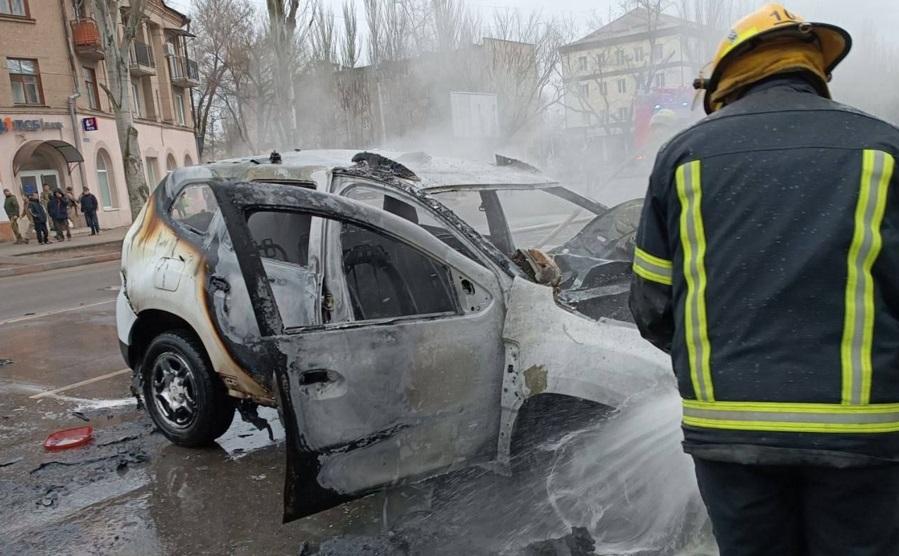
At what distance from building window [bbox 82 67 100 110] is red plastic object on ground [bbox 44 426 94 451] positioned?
26.6m

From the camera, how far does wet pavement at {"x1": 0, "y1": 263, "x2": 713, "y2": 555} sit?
2.87m

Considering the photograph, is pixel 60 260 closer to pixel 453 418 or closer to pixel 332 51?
pixel 453 418

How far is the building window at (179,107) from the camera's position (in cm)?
3903

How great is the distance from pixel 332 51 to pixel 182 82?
33.2ft

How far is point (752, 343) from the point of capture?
154 cm

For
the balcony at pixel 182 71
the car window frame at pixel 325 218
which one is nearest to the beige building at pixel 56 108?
the balcony at pixel 182 71

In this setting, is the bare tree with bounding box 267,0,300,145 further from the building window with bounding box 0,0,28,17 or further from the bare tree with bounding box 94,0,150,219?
the building window with bounding box 0,0,28,17

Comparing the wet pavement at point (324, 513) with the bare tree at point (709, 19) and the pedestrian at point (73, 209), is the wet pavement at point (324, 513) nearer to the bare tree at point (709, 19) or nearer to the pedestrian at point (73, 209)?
the bare tree at point (709, 19)

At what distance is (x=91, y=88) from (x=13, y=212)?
31.2ft

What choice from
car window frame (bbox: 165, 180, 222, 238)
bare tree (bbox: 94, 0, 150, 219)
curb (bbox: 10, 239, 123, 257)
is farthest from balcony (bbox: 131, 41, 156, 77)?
car window frame (bbox: 165, 180, 222, 238)

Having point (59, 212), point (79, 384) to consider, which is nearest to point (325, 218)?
point (79, 384)

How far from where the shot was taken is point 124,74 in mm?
18078

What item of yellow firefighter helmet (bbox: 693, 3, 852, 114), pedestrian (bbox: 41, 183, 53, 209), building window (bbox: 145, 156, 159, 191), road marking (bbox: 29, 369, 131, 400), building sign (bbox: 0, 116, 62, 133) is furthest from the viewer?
building window (bbox: 145, 156, 159, 191)

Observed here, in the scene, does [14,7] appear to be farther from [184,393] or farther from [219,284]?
[219,284]
